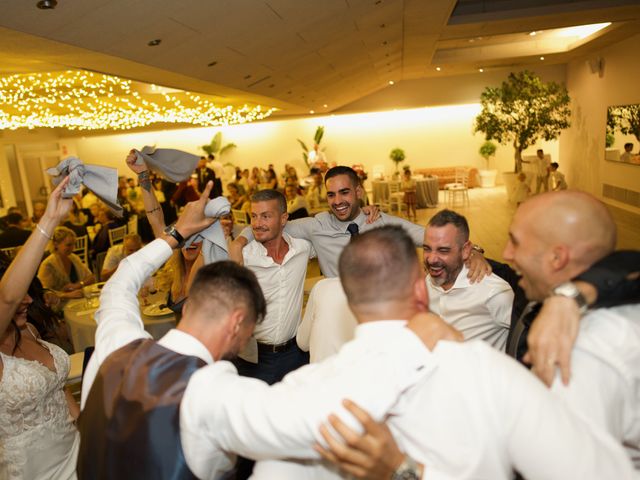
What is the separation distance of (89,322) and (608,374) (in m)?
3.79

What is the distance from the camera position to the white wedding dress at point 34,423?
197 cm

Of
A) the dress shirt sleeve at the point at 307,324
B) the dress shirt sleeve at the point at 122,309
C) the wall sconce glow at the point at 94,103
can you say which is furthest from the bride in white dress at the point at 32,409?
the wall sconce glow at the point at 94,103

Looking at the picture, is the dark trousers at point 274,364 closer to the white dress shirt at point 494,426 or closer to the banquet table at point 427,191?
the white dress shirt at point 494,426

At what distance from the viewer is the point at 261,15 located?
4.18 m

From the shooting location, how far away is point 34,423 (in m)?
2.07

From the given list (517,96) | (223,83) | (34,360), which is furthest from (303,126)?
(34,360)

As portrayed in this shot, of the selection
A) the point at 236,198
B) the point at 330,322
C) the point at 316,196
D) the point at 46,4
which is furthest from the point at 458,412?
the point at 316,196

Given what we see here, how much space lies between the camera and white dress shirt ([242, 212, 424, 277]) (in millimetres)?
3408

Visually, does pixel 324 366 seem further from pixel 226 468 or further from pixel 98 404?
pixel 98 404

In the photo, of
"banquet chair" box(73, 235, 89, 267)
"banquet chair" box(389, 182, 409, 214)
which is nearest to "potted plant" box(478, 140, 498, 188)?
"banquet chair" box(389, 182, 409, 214)

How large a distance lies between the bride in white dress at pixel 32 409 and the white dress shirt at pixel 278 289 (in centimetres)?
99

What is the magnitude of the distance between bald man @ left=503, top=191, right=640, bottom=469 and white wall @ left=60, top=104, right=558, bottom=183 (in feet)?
54.9

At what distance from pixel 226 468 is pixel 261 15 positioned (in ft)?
12.6

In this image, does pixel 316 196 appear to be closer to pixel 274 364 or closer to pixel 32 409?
pixel 274 364
